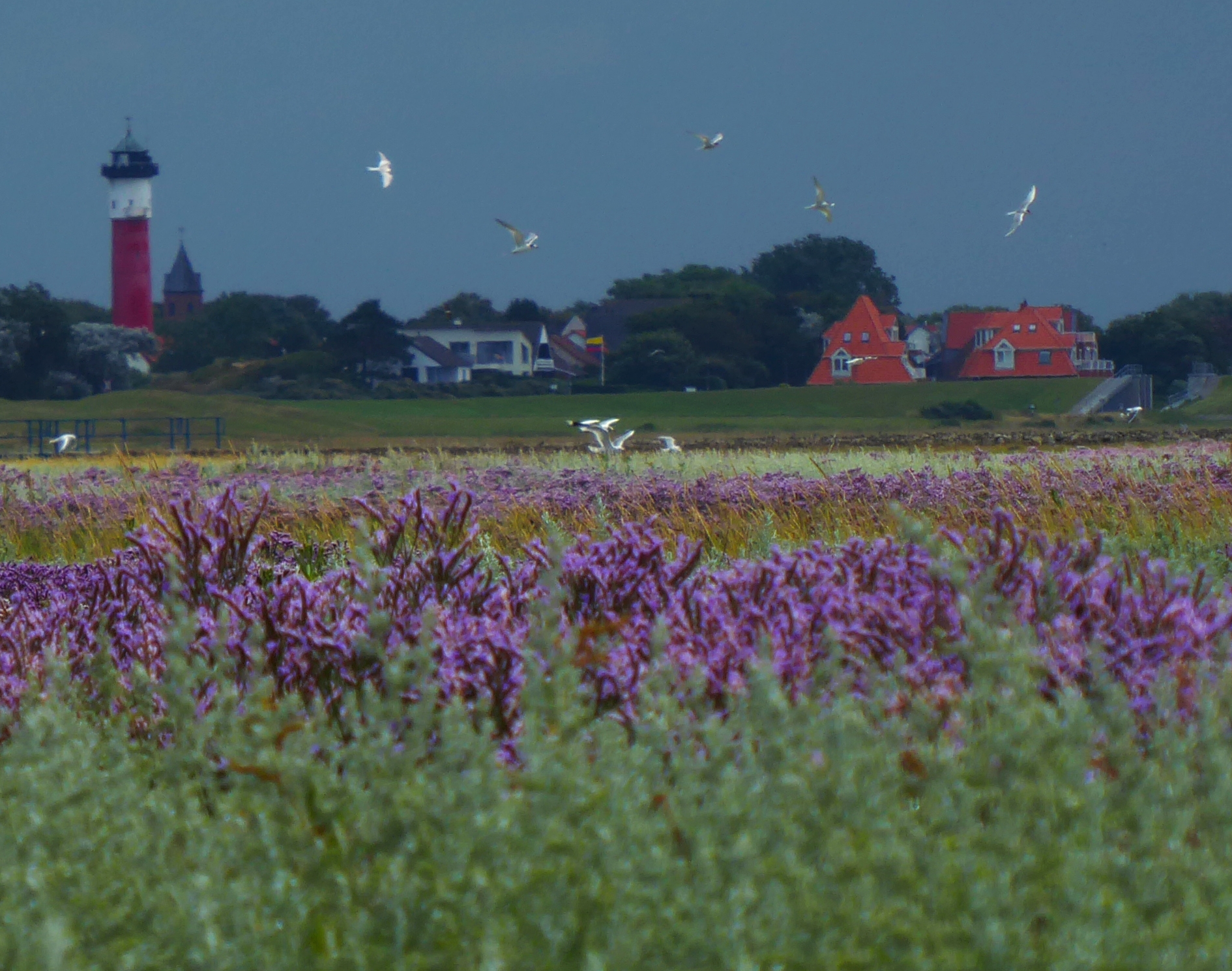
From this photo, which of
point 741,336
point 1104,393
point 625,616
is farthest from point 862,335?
point 625,616

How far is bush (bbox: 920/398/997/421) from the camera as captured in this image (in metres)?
54.9

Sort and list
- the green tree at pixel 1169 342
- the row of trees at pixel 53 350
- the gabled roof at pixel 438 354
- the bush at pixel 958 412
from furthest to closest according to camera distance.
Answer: the gabled roof at pixel 438 354 → the green tree at pixel 1169 342 → the row of trees at pixel 53 350 → the bush at pixel 958 412

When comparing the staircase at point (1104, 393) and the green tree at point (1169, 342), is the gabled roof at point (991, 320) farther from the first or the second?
the staircase at point (1104, 393)

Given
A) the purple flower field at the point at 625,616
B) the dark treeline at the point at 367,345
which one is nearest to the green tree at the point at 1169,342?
the dark treeline at the point at 367,345

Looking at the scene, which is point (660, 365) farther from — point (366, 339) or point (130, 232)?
point (130, 232)

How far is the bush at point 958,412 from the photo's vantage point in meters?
54.9

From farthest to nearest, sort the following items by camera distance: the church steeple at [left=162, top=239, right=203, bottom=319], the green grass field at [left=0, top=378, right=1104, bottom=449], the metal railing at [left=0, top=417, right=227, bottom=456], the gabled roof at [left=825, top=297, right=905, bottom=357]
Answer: the church steeple at [left=162, top=239, right=203, bottom=319] < the gabled roof at [left=825, top=297, right=905, bottom=357] < the green grass field at [left=0, top=378, right=1104, bottom=449] < the metal railing at [left=0, top=417, right=227, bottom=456]

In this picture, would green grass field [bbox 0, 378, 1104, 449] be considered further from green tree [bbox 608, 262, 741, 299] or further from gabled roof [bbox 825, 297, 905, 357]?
green tree [bbox 608, 262, 741, 299]

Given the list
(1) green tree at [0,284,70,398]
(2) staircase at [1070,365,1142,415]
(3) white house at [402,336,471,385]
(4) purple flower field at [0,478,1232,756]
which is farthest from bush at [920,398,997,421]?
(4) purple flower field at [0,478,1232,756]

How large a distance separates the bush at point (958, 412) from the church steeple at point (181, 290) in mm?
122801

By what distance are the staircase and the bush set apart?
10.4 metres

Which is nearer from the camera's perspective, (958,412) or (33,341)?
(958,412)

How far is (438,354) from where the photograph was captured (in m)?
104

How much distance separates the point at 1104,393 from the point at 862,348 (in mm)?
20648
